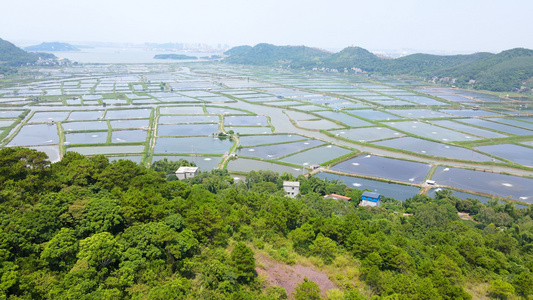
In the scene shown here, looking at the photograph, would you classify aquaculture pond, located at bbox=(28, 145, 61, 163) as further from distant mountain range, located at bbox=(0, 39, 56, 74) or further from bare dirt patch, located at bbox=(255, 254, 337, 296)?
distant mountain range, located at bbox=(0, 39, 56, 74)

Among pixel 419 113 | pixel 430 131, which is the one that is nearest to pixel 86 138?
pixel 430 131

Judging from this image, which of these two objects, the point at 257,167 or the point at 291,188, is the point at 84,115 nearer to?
the point at 257,167

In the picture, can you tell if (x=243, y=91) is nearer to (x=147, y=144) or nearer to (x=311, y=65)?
(x=147, y=144)

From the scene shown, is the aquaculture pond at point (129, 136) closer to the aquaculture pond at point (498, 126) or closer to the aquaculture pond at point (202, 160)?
the aquaculture pond at point (202, 160)

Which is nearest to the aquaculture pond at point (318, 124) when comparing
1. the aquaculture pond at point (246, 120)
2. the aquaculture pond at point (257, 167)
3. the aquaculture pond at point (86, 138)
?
the aquaculture pond at point (246, 120)

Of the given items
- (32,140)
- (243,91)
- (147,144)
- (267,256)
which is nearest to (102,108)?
(32,140)

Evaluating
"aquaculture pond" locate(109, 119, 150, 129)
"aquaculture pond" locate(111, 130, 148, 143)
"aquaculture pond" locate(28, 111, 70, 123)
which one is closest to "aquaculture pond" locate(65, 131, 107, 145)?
"aquaculture pond" locate(111, 130, 148, 143)
